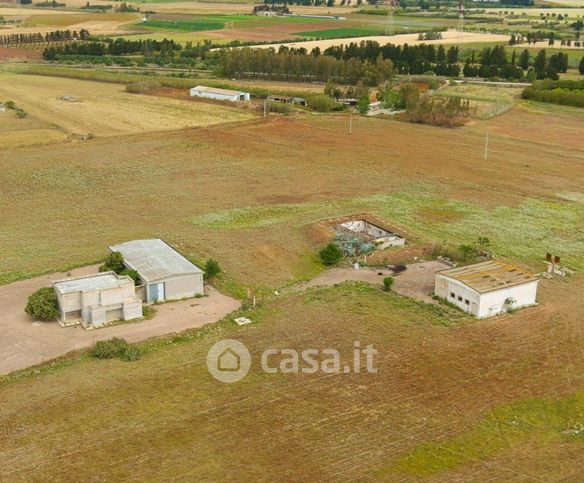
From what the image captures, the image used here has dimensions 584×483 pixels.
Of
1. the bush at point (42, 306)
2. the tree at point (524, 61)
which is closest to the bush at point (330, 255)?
the bush at point (42, 306)

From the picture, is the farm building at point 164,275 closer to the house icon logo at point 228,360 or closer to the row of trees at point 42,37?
the house icon logo at point 228,360

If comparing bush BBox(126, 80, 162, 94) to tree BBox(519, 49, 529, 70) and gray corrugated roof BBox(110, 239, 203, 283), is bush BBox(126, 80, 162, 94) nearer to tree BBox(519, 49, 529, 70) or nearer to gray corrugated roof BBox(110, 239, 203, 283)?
tree BBox(519, 49, 529, 70)

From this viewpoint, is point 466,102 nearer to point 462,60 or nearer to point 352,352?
point 462,60

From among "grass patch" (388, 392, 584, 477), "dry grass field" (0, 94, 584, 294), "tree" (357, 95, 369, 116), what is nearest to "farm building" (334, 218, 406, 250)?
"dry grass field" (0, 94, 584, 294)

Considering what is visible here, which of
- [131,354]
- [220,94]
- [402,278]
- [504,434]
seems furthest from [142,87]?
[504,434]

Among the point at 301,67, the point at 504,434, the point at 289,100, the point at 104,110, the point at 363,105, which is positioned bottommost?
the point at 504,434

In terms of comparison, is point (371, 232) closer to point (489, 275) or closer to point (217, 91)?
point (489, 275)
